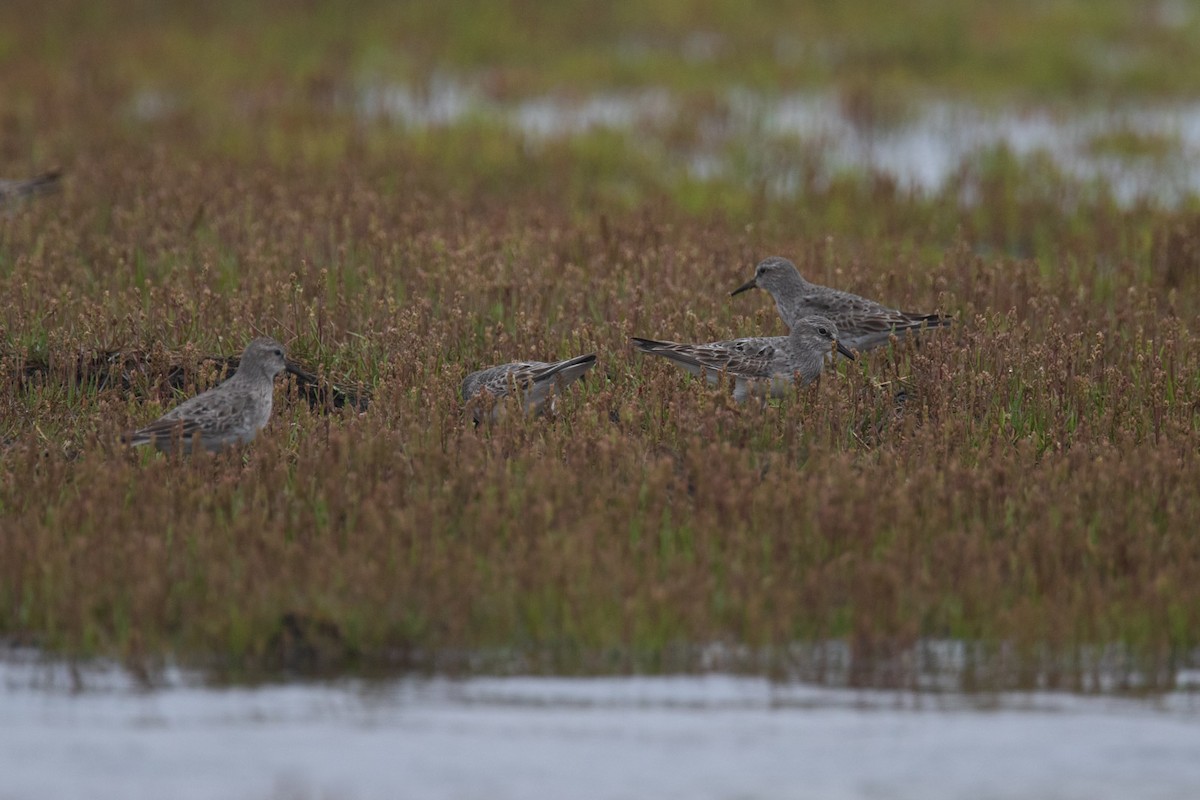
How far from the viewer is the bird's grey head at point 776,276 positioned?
35.1ft

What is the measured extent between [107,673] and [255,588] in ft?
2.17

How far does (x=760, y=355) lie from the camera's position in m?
9.48

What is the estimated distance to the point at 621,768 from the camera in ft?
17.6

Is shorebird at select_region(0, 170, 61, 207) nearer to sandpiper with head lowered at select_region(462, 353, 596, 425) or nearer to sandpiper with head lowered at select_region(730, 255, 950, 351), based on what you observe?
sandpiper with head lowered at select_region(462, 353, 596, 425)

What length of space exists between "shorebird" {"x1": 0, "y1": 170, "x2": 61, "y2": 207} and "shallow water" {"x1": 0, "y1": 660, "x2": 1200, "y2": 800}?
791 centimetres

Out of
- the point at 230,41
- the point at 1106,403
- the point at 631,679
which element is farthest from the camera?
the point at 230,41

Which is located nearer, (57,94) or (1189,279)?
(1189,279)

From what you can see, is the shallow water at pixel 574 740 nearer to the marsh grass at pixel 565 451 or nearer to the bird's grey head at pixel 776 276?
the marsh grass at pixel 565 451

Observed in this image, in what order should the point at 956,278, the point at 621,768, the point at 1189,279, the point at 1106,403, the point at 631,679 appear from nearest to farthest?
the point at 621,768, the point at 631,679, the point at 1106,403, the point at 956,278, the point at 1189,279

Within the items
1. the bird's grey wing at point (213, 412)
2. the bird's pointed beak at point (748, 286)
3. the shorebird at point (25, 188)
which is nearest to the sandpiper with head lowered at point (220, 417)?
the bird's grey wing at point (213, 412)

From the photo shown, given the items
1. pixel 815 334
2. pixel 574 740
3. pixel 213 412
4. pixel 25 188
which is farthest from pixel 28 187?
pixel 574 740

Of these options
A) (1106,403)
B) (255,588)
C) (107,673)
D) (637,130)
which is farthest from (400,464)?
(637,130)

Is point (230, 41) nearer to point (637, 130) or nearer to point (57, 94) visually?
point (57, 94)

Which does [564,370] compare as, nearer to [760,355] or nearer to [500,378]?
[500,378]
